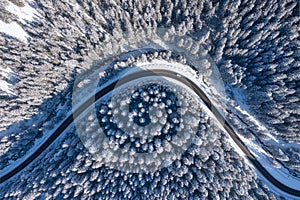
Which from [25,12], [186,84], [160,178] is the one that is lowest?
[160,178]

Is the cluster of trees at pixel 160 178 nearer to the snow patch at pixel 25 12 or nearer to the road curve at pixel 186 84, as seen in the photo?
the road curve at pixel 186 84

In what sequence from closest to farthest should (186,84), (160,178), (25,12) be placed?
(160,178)
(25,12)
(186,84)

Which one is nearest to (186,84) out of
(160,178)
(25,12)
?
(160,178)

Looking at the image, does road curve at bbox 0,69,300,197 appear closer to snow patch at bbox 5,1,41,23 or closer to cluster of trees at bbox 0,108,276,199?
cluster of trees at bbox 0,108,276,199

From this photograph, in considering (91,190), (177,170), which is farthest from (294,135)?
(91,190)

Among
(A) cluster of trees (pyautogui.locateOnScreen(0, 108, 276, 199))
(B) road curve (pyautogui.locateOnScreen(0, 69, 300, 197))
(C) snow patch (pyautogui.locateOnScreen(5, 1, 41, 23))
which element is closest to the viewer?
(A) cluster of trees (pyautogui.locateOnScreen(0, 108, 276, 199))

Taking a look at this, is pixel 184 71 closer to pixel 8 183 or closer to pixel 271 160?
pixel 271 160

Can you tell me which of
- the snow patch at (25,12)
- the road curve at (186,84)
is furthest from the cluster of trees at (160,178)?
the snow patch at (25,12)

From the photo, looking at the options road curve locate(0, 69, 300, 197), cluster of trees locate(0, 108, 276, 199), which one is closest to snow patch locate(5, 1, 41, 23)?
road curve locate(0, 69, 300, 197)

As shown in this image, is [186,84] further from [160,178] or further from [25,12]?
[25,12]
